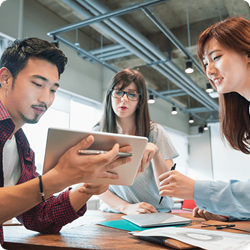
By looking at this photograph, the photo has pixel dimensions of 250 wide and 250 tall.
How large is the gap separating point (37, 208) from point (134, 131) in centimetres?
100

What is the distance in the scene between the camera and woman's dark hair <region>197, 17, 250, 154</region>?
4.41 feet

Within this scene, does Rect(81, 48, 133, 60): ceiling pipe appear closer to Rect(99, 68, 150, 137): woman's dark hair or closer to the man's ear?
Rect(99, 68, 150, 137): woman's dark hair

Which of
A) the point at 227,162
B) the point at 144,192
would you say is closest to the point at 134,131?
the point at 144,192

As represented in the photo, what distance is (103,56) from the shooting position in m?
4.96

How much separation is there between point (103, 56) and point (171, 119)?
4431mm

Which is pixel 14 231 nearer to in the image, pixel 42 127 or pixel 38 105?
pixel 38 105

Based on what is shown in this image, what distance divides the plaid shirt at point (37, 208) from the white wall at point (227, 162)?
27.1 ft

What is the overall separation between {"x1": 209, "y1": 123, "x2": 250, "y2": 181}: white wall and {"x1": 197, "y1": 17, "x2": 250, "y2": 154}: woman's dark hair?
742 cm

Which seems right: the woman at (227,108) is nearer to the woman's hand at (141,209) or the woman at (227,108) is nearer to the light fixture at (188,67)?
the woman's hand at (141,209)

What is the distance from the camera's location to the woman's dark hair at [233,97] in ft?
4.41

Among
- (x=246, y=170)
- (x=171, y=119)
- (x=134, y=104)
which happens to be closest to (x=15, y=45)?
(x=134, y=104)

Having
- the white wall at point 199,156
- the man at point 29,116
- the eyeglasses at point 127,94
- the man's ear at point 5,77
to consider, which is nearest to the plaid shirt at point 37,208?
the man at point 29,116

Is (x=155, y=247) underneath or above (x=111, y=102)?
underneath

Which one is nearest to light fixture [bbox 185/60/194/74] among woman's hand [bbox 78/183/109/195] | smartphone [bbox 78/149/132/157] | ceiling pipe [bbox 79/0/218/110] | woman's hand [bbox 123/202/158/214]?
ceiling pipe [bbox 79/0/218/110]
